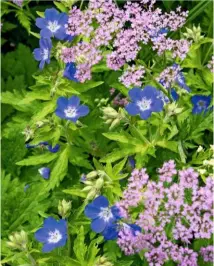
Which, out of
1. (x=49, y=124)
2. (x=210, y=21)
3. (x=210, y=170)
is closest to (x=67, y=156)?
(x=49, y=124)

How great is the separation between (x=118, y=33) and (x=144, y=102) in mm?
283

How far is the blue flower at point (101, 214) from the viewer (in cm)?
186

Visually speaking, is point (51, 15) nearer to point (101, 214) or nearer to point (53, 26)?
point (53, 26)

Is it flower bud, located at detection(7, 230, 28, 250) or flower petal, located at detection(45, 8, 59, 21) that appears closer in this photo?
flower bud, located at detection(7, 230, 28, 250)

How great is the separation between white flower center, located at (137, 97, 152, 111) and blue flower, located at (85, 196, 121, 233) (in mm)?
375

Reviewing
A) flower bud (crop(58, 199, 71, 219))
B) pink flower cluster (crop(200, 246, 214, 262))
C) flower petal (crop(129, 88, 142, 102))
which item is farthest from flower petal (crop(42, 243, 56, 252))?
flower petal (crop(129, 88, 142, 102))

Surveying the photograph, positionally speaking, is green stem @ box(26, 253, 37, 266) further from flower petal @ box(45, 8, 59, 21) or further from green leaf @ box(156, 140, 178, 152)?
flower petal @ box(45, 8, 59, 21)

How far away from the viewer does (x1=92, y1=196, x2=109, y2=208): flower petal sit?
185 cm

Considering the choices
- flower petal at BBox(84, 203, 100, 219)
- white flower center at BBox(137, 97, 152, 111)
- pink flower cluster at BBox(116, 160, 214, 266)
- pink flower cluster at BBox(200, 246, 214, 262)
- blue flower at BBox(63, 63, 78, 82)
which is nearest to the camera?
pink flower cluster at BBox(116, 160, 214, 266)

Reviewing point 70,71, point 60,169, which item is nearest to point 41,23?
point 70,71

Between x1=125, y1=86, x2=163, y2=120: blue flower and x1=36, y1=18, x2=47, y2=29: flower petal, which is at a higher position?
x1=36, y1=18, x2=47, y2=29: flower petal

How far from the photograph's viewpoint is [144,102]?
2008mm

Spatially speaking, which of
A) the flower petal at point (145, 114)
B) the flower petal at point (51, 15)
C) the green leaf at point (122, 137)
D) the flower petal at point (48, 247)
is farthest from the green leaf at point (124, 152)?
the flower petal at point (51, 15)

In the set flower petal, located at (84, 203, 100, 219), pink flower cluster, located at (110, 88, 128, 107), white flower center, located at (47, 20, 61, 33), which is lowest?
pink flower cluster, located at (110, 88, 128, 107)
